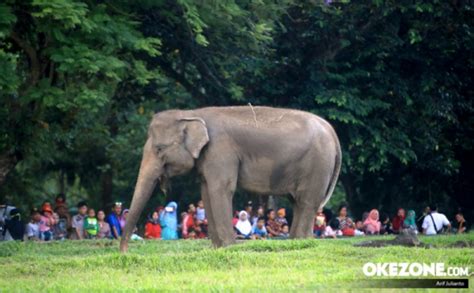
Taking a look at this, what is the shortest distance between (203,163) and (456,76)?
42.3 ft

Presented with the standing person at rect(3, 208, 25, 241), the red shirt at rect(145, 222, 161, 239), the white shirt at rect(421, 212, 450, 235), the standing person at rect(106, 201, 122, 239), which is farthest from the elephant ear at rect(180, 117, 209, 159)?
the white shirt at rect(421, 212, 450, 235)

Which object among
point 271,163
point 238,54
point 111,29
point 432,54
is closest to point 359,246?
point 271,163

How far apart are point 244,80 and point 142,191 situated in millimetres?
11028

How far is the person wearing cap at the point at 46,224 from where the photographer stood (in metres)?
28.5

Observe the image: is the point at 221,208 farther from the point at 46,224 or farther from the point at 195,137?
the point at 46,224

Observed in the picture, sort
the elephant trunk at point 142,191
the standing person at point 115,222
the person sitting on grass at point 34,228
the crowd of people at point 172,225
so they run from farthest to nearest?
the standing person at point 115,222 → the crowd of people at point 172,225 → the person sitting on grass at point 34,228 → the elephant trunk at point 142,191

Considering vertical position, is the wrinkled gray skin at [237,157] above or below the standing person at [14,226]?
above

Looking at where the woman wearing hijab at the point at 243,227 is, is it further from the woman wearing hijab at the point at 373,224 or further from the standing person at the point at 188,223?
the woman wearing hijab at the point at 373,224

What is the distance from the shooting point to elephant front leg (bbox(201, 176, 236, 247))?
23000 mm

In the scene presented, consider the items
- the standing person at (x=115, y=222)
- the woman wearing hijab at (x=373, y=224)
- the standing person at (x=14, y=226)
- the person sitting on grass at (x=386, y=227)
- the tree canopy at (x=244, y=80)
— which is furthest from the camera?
the person sitting on grass at (x=386, y=227)

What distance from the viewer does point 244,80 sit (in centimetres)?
3341

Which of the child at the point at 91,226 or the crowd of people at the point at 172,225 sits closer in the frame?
the crowd of people at the point at 172,225

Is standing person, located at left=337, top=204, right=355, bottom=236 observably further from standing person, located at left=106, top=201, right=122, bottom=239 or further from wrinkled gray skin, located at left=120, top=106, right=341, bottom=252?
wrinkled gray skin, located at left=120, top=106, right=341, bottom=252

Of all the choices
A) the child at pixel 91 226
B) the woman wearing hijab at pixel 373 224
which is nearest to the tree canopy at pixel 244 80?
the woman wearing hijab at pixel 373 224
